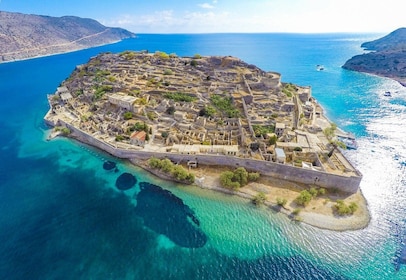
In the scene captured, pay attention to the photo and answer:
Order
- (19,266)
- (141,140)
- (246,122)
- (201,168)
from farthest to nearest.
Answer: (246,122)
(141,140)
(201,168)
(19,266)

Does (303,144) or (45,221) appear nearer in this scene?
(45,221)

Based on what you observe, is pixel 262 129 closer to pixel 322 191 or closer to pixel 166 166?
pixel 322 191

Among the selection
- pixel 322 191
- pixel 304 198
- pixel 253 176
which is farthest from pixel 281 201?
pixel 322 191

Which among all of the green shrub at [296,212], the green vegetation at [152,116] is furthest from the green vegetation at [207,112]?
the green shrub at [296,212]

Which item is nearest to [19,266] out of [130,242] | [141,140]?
[130,242]

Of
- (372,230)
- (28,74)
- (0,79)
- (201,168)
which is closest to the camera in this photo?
(372,230)

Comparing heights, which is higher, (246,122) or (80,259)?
(246,122)

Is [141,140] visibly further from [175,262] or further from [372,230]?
[372,230]

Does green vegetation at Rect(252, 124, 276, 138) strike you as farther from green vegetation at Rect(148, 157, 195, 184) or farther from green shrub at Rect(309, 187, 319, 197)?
green vegetation at Rect(148, 157, 195, 184)
